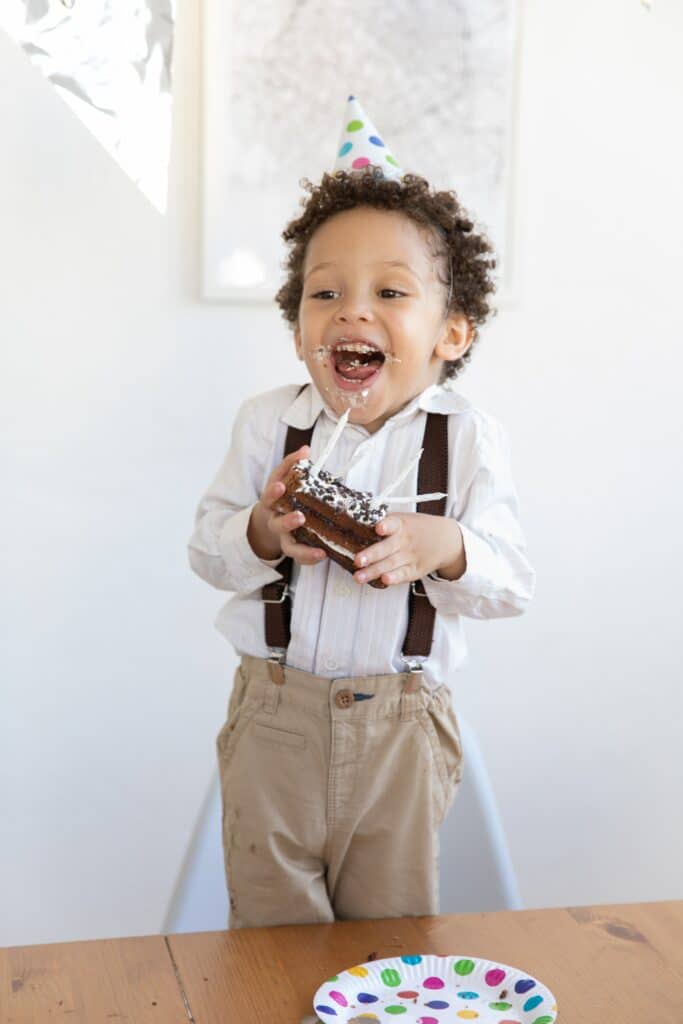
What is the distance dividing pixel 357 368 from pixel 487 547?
264mm

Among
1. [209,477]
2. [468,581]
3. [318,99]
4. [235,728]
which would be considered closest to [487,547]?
[468,581]

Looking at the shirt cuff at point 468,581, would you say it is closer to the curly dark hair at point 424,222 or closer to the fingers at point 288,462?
the fingers at point 288,462

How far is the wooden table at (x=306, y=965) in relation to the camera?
41.6 inches

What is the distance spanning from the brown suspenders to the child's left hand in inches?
3.0

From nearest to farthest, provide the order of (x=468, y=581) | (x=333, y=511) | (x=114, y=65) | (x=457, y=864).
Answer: (x=333, y=511) → (x=468, y=581) → (x=457, y=864) → (x=114, y=65)

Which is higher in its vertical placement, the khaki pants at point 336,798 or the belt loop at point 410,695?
the belt loop at point 410,695

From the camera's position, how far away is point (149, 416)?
1.98m

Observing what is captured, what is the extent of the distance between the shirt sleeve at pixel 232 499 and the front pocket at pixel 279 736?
17cm

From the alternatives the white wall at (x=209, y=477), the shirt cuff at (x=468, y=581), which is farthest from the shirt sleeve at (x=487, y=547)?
the white wall at (x=209, y=477)

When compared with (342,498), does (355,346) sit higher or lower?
higher

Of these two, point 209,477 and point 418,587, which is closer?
point 418,587

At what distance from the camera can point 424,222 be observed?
4.99ft

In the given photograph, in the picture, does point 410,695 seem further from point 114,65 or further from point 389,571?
point 114,65

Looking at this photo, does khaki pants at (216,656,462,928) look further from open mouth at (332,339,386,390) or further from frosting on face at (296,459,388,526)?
open mouth at (332,339,386,390)
